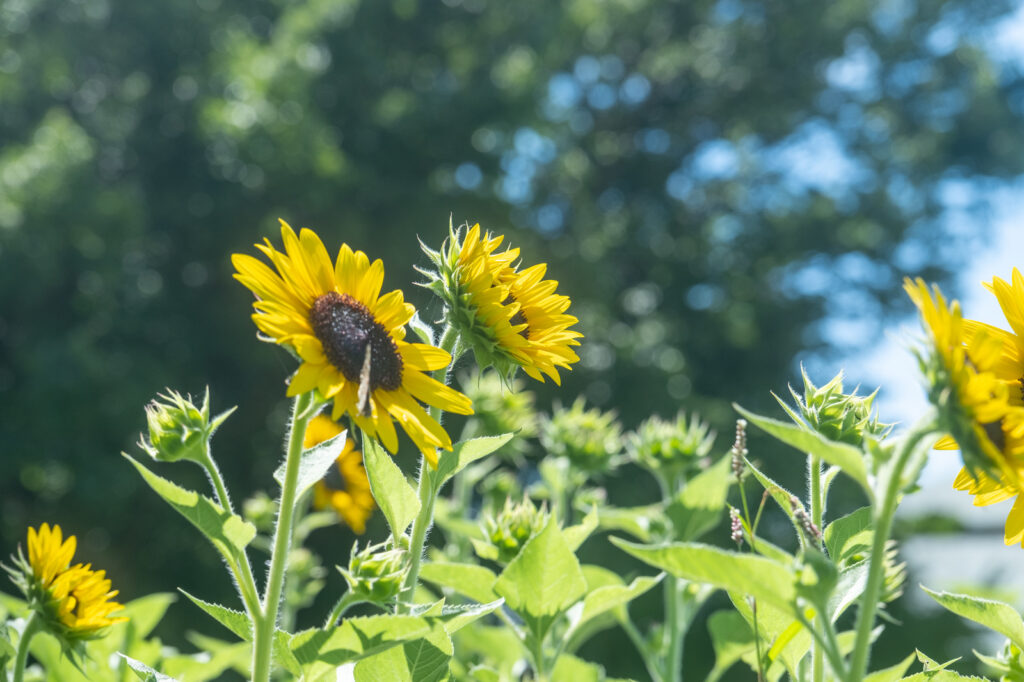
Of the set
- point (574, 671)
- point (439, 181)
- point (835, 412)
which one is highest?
point (439, 181)

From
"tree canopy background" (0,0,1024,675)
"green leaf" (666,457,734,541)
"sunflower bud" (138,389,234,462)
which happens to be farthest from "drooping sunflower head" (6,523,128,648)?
"tree canopy background" (0,0,1024,675)

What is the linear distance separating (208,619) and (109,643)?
4.95m

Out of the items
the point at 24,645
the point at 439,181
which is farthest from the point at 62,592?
the point at 439,181

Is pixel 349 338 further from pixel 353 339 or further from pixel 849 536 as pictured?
pixel 849 536

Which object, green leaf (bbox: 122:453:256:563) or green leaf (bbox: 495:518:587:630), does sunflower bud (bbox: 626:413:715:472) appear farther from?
green leaf (bbox: 122:453:256:563)

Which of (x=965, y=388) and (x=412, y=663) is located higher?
(x=965, y=388)

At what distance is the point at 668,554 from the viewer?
38 cm

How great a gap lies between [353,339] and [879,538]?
296 millimetres

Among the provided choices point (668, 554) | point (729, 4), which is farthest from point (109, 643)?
point (729, 4)

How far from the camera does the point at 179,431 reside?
0.58m

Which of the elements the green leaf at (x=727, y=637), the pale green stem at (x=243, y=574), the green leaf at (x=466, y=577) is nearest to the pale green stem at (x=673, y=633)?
the green leaf at (x=727, y=637)

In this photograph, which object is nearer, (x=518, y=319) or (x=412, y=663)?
(x=412, y=663)

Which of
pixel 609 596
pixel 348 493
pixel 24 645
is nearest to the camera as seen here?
pixel 24 645

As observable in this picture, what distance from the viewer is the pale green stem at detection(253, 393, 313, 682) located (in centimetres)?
45
